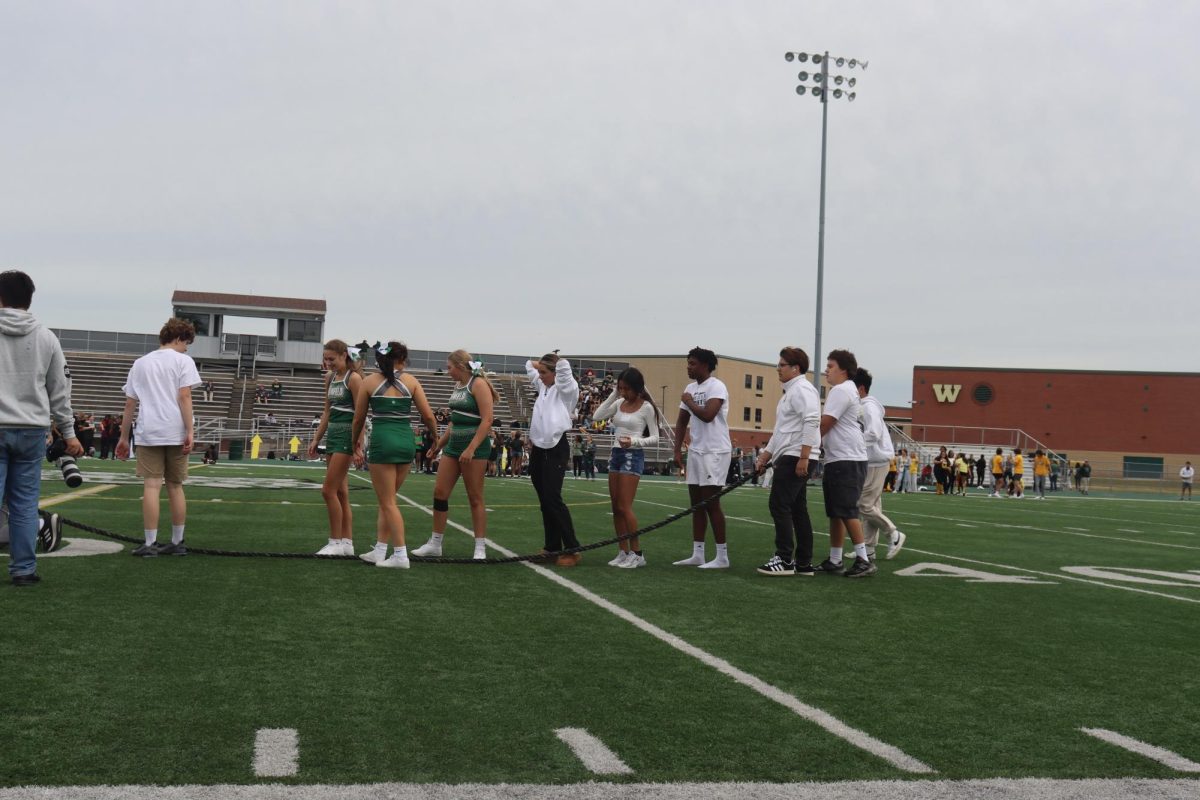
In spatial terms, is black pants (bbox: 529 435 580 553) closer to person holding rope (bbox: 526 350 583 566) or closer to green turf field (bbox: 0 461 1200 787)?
person holding rope (bbox: 526 350 583 566)

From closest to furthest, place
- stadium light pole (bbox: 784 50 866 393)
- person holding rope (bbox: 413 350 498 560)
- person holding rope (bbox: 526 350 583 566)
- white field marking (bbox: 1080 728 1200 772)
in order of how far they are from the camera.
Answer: white field marking (bbox: 1080 728 1200 772) < person holding rope (bbox: 413 350 498 560) < person holding rope (bbox: 526 350 583 566) < stadium light pole (bbox: 784 50 866 393)

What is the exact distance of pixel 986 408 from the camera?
68812 millimetres

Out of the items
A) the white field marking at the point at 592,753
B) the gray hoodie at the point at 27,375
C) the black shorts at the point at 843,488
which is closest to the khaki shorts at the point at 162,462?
the gray hoodie at the point at 27,375

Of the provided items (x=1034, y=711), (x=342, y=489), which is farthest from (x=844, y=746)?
(x=342, y=489)

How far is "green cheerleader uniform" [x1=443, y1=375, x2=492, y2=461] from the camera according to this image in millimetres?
9523

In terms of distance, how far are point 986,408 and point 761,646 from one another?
66.0 m

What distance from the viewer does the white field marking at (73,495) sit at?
48.8ft

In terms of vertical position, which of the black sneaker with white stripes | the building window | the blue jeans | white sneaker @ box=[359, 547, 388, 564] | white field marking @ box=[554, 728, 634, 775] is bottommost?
white field marking @ box=[554, 728, 634, 775]

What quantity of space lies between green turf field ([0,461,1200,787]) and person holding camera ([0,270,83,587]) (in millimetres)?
339

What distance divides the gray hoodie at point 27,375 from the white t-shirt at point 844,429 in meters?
5.63

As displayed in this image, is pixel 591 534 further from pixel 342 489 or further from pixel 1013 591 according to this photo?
pixel 1013 591

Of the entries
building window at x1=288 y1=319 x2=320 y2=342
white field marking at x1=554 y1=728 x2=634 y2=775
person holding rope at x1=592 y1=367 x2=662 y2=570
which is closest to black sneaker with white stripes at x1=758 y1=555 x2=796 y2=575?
person holding rope at x1=592 y1=367 x2=662 y2=570

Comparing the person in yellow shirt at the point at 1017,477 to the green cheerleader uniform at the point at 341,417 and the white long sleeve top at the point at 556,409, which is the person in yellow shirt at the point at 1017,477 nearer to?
the white long sleeve top at the point at 556,409

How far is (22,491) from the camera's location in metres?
7.38
